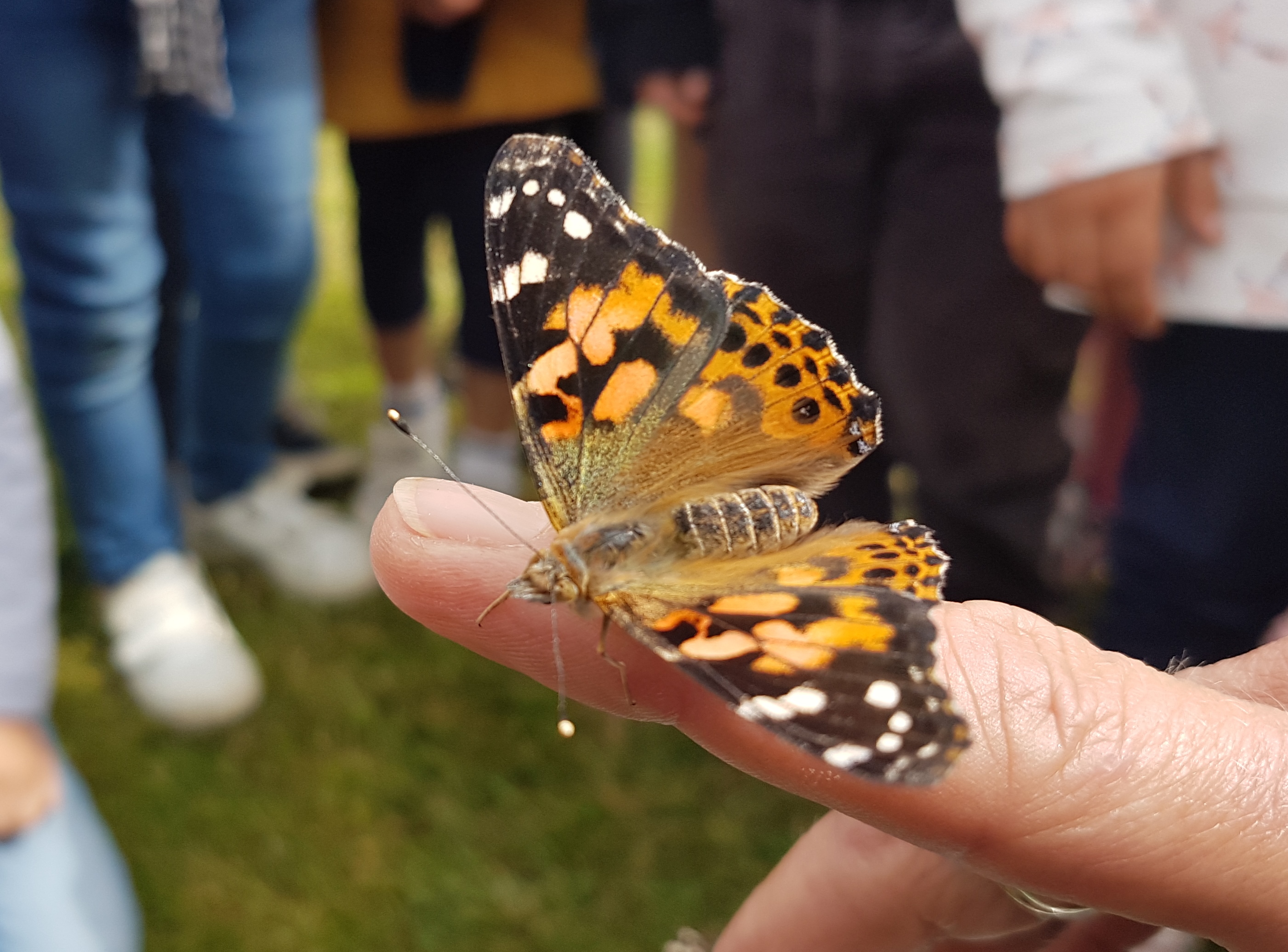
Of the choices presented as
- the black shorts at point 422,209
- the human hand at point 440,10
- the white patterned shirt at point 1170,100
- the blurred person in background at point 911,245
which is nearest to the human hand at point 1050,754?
the white patterned shirt at point 1170,100

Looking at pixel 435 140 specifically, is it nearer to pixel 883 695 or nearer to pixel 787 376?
pixel 787 376

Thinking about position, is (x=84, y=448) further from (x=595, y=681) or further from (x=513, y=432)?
(x=595, y=681)

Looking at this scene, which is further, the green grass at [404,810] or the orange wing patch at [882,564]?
the green grass at [404,810]

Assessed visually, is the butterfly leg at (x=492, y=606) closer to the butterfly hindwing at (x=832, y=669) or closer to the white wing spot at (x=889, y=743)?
the butterfly hindwing at (x=832, y=669)

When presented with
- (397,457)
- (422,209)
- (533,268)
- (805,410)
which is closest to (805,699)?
(805,410)

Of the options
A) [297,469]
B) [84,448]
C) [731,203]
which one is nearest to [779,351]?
[731,203]

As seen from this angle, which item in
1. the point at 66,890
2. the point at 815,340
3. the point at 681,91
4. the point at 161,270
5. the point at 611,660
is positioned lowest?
the point at 66,890
